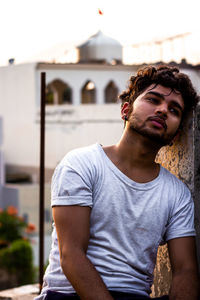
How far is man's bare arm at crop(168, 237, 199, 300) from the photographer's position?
1.79m

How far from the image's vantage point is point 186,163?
2074 mm

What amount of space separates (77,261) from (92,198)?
20 cm

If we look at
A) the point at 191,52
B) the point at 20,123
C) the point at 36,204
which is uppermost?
the point at 191,52

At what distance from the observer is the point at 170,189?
189 cm

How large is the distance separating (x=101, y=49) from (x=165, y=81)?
2082 cm

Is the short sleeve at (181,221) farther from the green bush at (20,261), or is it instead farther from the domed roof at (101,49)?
the domed roof at (101,49)

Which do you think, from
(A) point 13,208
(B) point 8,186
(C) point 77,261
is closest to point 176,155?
(C) point 77,261

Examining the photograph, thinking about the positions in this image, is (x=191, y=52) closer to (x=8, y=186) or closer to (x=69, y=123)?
(x=69, y=123)

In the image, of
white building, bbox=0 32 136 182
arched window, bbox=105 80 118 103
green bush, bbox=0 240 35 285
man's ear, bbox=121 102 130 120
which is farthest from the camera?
arched window, bbox=105 80 118 103

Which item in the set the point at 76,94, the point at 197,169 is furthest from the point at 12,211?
the point at 197,169

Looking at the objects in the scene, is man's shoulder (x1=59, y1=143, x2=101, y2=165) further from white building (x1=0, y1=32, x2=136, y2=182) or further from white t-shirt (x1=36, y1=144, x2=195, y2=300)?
white building (x1=0, y1=32, x2=136, y2=182)

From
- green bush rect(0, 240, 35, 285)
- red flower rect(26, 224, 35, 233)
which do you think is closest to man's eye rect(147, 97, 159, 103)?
green bush rect(0, 240, 35, 285)

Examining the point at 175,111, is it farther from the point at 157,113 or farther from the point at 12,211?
the point at 12,211

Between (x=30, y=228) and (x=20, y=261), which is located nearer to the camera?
(x=20, y=261)
